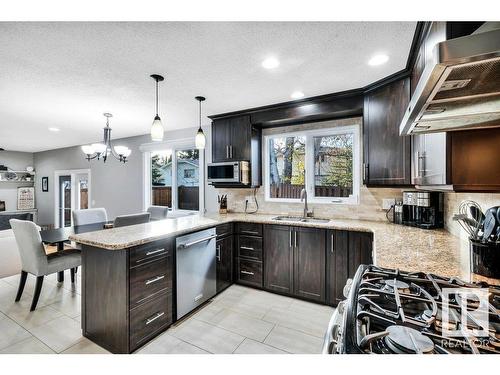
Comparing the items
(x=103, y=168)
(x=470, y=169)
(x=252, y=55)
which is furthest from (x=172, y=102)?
(x=103, y=168)

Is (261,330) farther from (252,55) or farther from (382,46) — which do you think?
(382,46)

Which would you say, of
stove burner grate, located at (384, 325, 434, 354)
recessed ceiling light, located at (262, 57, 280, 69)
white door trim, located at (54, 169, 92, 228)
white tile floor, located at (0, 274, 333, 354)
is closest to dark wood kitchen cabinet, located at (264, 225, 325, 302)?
white tile floor, located at (0, 274, 333, 354)

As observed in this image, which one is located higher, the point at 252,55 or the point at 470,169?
the point at 252,55

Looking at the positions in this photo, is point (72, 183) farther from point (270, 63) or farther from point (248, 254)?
point (270, 63)

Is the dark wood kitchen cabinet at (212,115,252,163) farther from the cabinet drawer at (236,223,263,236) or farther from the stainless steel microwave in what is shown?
the cabinet drawer at (236,223,263,236)

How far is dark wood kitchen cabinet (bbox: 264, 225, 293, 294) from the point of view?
2836mm

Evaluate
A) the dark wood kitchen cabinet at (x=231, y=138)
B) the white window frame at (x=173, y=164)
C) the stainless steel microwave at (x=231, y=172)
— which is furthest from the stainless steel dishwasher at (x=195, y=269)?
the white window frame at (x=173, y=164)

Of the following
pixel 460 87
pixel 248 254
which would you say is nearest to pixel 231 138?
pixel 248 254

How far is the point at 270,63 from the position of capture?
2.09 m

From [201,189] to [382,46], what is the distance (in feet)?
11.0

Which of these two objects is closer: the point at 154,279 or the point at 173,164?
the point at 154,279

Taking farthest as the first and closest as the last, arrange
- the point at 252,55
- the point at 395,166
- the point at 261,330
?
the point at 395,166, the point at 261,330, the point at 252,55

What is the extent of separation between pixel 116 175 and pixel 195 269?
13.3ft

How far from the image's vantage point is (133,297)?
72.8 inches
